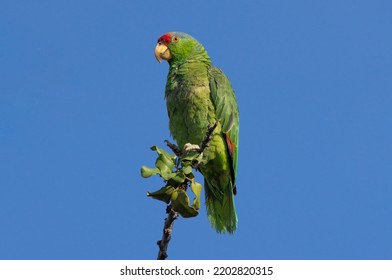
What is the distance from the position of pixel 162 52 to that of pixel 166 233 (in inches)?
154

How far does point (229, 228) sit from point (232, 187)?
48 centimetres

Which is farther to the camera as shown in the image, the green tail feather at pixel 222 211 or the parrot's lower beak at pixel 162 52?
the parrot's lower beak at pixel 162 52

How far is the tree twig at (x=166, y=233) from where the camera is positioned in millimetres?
3131

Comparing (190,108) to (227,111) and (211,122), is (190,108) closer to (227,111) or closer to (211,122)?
(211,122)

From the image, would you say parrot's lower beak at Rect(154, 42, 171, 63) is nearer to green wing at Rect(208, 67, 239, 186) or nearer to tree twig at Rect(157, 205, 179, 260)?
green wing at Rect(208, 67, 239, 186)

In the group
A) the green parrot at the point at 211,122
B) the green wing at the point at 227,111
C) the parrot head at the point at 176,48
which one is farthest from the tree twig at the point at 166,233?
the parrot head at the point at 176,48

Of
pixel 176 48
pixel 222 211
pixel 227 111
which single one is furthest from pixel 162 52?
pixel 222 211

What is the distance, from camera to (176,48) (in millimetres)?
6762

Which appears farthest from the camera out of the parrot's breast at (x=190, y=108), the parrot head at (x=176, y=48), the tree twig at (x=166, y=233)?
the parrot head at (x=176, y=48)

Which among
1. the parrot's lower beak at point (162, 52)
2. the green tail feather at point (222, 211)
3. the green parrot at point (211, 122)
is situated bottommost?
the green tail feather at point (222, 211)

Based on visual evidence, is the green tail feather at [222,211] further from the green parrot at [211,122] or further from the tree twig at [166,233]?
the tree twig at [166,233]

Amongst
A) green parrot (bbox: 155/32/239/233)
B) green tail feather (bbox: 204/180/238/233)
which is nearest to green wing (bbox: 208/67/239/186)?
green parrot (bbox: 155/32/239/233)
